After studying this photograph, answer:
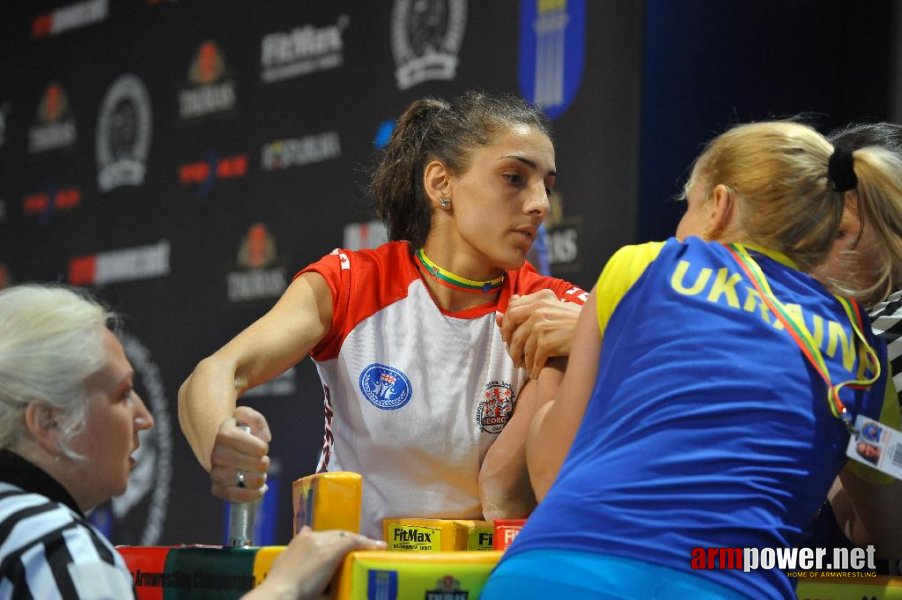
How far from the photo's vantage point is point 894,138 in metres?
2.06

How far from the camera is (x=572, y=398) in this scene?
134cm

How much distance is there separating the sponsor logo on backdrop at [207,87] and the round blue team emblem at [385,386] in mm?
2673

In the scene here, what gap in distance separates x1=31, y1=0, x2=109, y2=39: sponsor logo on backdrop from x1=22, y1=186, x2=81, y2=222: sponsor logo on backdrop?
0.75 meters

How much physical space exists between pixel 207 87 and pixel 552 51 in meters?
1.83

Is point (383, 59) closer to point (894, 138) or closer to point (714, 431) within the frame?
point (894, 138)

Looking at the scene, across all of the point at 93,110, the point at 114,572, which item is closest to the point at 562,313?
the point at 114,572

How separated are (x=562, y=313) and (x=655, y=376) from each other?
1.24 feet

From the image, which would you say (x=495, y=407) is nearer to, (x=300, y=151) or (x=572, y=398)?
(x=572, y=398)

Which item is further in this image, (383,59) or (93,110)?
(93,110)

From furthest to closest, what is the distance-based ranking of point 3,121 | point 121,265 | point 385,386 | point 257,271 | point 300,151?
point 3,121
point 121,265
point 257,271
point 300,151
point 385,386

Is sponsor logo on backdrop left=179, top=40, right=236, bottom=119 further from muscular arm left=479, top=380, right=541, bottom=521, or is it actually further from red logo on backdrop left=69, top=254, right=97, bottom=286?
muscular arm left=479, top=380, right=541, bottom=521

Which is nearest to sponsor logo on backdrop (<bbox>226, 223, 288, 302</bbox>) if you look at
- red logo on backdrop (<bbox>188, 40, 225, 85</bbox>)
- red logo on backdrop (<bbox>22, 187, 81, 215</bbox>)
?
red logo on backdrop (<bbox>188, 40, 225, 85</bbox>)

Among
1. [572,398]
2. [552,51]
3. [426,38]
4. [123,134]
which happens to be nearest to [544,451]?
[572,398]

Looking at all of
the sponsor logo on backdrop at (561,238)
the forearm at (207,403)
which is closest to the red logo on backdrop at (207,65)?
the sponsor logo on backdrop at (561,238)
